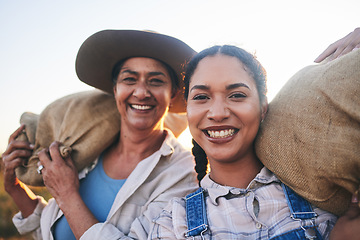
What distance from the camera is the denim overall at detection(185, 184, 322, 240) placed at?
1296mm

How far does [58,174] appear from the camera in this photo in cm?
227

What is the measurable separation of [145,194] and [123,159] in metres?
0.55

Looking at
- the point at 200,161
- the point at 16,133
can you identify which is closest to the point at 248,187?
the point at 200,161

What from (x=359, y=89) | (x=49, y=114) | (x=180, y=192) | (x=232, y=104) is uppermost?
(x=359, y=89)

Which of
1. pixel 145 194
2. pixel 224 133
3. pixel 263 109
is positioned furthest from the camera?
pixel 145 194

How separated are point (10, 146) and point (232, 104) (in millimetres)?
2236

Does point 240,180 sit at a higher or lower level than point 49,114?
lower

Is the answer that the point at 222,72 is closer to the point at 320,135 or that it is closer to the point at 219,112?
the point at 219,112

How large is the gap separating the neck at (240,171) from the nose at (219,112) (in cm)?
29

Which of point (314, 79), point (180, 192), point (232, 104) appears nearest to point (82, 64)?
point (180, 192)

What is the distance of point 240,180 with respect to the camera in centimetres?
164

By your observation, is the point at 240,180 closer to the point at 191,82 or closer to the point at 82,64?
the point at 191,82

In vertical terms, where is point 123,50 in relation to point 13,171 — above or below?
above

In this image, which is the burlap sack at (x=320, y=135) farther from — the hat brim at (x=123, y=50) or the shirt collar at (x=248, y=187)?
the hat brim at (x=123, y=50)
